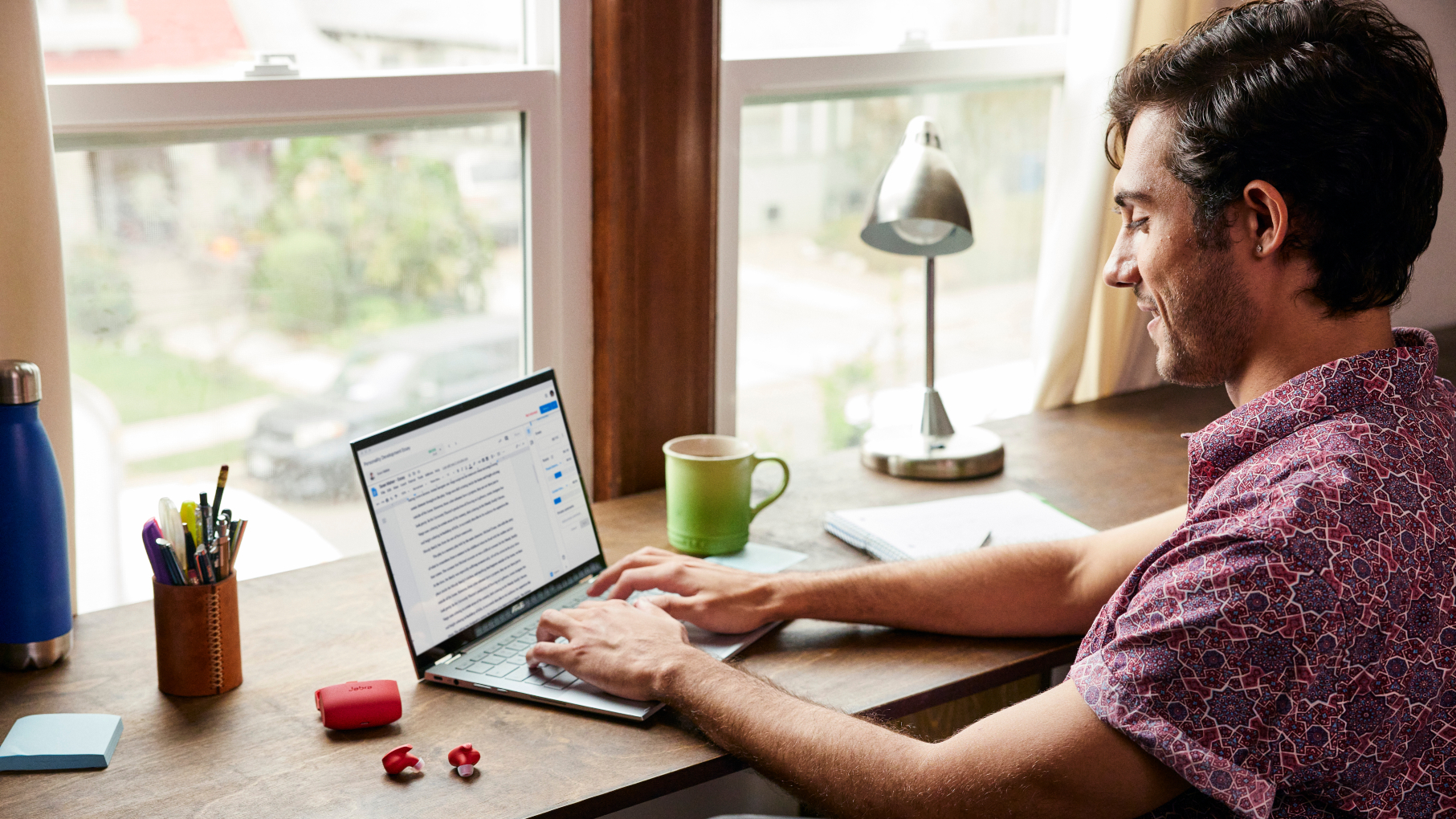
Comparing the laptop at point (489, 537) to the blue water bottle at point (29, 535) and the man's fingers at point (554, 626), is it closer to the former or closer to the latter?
the man's fingers at point (554, 626)

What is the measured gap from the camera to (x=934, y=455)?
1.84m

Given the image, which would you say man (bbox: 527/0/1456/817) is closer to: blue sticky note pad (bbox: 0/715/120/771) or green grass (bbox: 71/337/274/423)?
blue sticky note pad (bbox: 0/715/120/771)

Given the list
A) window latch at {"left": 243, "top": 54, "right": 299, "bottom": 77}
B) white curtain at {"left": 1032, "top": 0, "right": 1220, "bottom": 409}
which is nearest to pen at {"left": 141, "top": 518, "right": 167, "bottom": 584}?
window latch at {"left": 243, "top": 54, "right": 299, "bottom": 77}

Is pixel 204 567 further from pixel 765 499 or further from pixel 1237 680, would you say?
pixel 1237 680

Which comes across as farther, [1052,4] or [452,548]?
[1052,4]

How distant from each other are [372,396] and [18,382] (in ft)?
1.88

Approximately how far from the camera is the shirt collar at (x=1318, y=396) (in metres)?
1.01

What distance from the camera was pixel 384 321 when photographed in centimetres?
168

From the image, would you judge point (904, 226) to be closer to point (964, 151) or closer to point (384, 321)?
point (964, 151)

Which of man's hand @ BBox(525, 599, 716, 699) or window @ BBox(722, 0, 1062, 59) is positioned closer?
man's hand @ BBox(525, 599, 716, 699)

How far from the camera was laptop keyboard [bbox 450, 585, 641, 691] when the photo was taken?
1208 mm

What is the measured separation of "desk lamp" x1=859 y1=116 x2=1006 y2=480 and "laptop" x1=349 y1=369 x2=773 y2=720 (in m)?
0.58

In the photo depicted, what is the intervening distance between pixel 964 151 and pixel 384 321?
1.07 m

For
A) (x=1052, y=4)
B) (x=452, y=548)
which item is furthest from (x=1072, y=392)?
(x=452, y=548)
